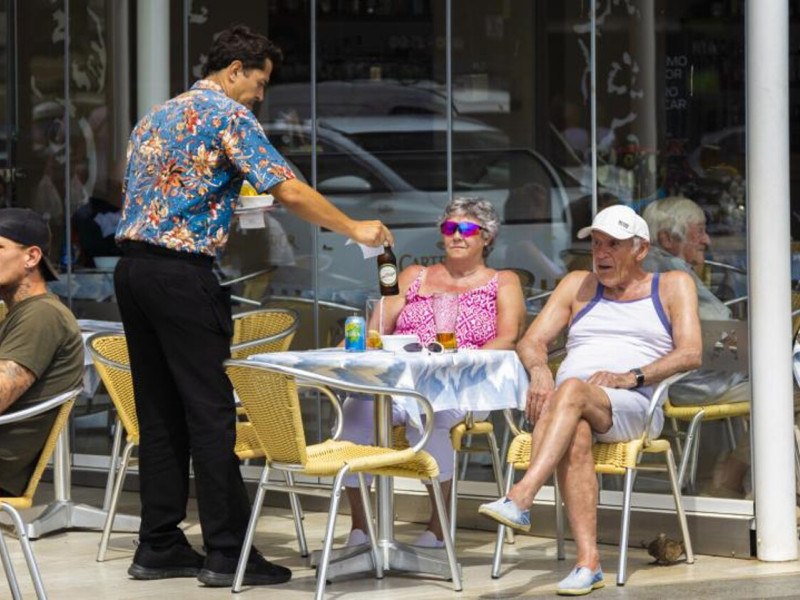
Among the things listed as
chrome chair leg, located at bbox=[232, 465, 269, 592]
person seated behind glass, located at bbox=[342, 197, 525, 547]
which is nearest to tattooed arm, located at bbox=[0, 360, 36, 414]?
chrome chair leg, located at bbox=[232, 465, 269, 592]

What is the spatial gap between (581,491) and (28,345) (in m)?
1.88

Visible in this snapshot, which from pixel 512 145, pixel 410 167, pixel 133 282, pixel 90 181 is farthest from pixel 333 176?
pixel 133 282

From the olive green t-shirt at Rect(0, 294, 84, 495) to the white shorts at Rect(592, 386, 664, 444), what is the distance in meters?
1.81

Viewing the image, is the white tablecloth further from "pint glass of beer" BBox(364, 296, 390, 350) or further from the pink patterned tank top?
"pint glass of beer" BBox(364, 296, 390, 350)

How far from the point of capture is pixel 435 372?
6273mm

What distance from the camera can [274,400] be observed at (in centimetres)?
591

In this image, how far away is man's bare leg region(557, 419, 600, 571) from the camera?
6137 mm

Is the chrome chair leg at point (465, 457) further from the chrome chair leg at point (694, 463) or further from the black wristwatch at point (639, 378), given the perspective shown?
the black wristwatch at point (639, 378)

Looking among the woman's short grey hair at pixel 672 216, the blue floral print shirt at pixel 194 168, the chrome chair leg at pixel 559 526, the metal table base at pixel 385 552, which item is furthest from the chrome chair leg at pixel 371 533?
the woman's short grey hair at pixel 672 216

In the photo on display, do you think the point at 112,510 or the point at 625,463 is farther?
the point at 112,510

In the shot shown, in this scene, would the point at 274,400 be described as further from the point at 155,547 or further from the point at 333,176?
the point at 333,176

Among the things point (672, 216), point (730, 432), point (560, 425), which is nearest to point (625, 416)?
point (560, 425)

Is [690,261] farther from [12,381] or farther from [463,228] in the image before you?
[12,381]

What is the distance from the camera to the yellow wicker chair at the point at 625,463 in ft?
20.6
